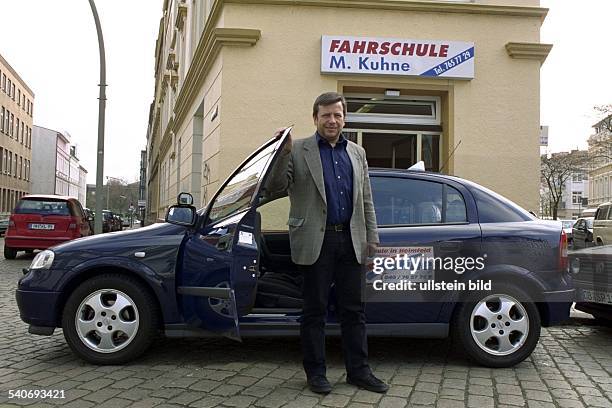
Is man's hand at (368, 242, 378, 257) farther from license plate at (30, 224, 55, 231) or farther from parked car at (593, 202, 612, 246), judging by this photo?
parked car at (593, 202, 612, 246)

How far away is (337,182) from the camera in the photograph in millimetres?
3783

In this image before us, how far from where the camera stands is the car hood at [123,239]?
169 inches

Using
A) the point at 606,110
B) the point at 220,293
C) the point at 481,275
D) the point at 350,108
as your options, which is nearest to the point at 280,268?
the point at 220,293

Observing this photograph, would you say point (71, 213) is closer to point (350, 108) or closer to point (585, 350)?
point (350, 108)

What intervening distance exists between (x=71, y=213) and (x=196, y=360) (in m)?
9.86

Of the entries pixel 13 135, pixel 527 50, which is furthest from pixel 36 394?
pixel 13 135

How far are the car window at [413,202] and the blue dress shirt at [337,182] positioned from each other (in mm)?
768

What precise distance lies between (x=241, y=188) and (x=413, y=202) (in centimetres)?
142

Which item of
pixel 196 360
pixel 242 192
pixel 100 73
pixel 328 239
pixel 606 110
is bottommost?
pixel 196 360

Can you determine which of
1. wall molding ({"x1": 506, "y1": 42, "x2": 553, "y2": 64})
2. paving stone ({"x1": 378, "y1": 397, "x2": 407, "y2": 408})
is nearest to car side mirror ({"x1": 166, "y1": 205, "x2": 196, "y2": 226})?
paving stone ({"x1": 378, "y1": 397, "x2": 407, "y2": 408})

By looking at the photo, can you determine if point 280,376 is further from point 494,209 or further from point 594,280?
point 594,280

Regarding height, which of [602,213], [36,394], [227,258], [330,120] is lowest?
[36,394]

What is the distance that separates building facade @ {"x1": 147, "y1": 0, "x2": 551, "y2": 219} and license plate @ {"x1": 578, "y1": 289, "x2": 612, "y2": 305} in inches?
179

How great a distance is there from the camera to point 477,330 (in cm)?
436
